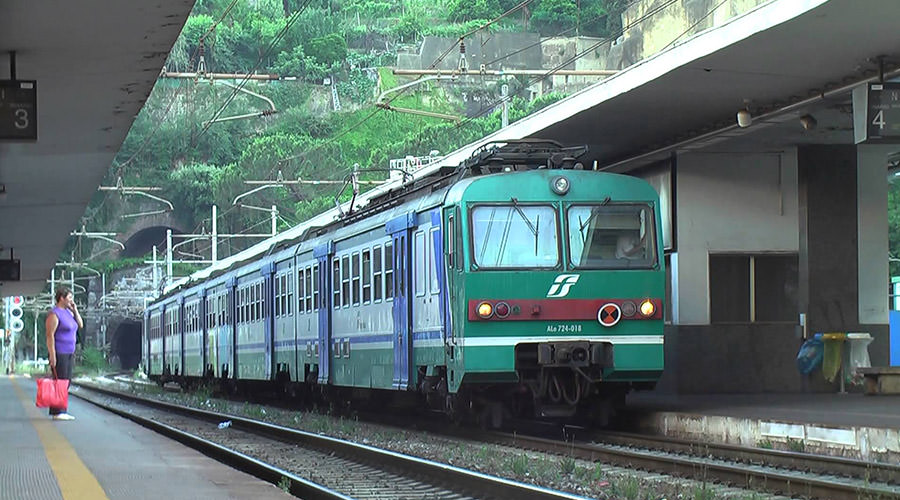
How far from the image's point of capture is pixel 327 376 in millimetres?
20172

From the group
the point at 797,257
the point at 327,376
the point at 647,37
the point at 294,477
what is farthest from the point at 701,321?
the point at 647,37

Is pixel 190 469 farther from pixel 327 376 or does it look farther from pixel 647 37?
pixel 647 37

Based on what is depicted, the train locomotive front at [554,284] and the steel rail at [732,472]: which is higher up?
the train locomotive front at [554,284]

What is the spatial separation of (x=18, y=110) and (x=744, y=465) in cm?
733

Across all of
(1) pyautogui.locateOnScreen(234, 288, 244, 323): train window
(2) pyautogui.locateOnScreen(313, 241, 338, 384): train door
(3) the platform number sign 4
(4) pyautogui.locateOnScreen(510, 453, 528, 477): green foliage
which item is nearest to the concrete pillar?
(2) pyautogui.locateOnScreen(313, 241, 338, 384): train door

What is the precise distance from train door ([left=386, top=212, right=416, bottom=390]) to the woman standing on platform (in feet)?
Answer: 12.2

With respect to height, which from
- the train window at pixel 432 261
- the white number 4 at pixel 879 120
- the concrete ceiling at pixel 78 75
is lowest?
the train window at pixel 432 261

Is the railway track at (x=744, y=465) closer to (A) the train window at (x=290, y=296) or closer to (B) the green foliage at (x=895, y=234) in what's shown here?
(A) the train window at (x=290, y=296)

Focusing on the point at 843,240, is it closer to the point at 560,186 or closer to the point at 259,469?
the point at 560,186

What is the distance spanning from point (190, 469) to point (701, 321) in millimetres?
12415

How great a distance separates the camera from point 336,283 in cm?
1972

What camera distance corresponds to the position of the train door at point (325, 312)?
65.9 ft

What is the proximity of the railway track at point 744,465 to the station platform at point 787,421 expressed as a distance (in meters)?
0.93

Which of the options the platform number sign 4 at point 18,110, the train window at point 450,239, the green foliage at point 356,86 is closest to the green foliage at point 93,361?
the green foliage at point 356,86
